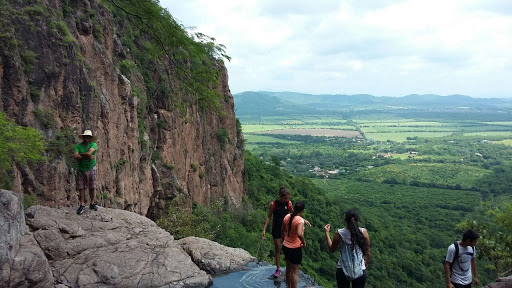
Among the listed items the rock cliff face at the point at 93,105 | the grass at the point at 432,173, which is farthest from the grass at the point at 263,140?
the rock cliff face at the point at 93,105

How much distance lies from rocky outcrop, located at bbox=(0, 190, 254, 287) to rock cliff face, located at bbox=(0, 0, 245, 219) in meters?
2.24

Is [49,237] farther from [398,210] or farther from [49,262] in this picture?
[398,210]

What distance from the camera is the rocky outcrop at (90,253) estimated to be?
7.04m

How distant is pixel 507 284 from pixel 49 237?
8464mm

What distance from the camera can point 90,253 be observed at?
335 inches

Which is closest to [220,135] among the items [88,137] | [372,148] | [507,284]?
[88,137]

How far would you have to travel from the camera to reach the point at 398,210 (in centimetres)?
6844

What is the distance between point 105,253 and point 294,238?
158 inches

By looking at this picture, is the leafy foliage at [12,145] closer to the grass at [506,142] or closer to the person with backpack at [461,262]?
the person with backpack at [461,262]

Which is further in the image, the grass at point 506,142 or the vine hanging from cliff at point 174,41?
the grass at point 506,142

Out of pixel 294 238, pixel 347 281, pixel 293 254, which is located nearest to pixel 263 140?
pixel 293 254

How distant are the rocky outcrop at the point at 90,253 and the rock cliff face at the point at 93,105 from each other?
7.33ft

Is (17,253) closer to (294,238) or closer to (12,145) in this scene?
(12,145)

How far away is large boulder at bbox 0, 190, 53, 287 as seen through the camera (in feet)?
21.6
